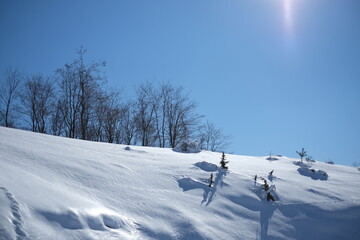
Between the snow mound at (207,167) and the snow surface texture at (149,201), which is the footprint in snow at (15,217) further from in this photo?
the snow mound at (207,167)

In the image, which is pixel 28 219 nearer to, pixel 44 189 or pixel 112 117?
pixel 44 189

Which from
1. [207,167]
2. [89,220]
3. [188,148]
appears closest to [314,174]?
[207,167]

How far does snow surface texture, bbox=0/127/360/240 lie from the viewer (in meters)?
1.59

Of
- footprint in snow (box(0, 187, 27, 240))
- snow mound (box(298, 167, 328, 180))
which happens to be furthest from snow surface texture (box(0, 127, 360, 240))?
snow mound (box(298, 167, 328, 180))

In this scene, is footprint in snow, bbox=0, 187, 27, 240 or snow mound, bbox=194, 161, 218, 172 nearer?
footprint in snow, bbox=0, 187, 27, 240

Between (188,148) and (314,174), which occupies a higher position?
(188,148)

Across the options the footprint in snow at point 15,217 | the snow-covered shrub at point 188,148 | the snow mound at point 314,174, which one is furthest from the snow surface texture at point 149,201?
the snow-covered shrub at point 188,148

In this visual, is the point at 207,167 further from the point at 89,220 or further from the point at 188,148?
the point at 89,220

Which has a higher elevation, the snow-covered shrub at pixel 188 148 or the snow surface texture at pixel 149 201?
the snow-covered shrub at pixel 188 148

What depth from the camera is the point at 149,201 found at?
2.24 metres

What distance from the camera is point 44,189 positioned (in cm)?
184

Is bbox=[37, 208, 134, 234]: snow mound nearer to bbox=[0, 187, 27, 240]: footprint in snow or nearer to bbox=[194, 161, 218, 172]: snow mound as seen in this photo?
bbox=[0, 187, 27, 240]: footprint in snow

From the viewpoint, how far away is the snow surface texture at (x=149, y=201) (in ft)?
5.21

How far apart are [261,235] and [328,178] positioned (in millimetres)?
2649
